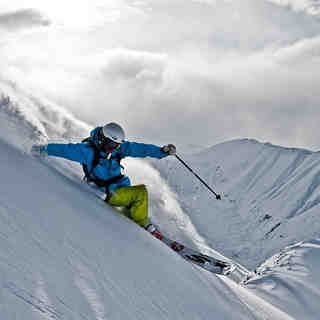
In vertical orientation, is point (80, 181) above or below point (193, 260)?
above

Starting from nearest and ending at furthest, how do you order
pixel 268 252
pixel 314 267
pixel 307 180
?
1. pixel 314 267
2. pixel 268 252
3. pixel 307 180

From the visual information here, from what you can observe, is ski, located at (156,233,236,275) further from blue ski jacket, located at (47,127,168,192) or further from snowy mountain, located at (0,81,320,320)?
blue ski jacket, located at (47,127,168,192)

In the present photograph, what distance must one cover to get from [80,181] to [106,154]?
747 millimetres

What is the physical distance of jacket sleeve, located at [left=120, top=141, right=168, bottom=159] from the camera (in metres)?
7.22

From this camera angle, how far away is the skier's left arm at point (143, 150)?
7.22 metres

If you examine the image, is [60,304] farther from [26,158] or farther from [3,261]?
[26,158]

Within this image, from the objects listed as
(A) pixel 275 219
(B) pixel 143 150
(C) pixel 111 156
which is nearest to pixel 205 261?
(B) pixel 143 150

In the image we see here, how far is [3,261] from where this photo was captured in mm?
2807

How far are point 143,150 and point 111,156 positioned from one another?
649 millimetres

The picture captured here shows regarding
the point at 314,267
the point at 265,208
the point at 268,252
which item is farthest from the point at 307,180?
the point at 314,267

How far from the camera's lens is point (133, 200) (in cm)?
700

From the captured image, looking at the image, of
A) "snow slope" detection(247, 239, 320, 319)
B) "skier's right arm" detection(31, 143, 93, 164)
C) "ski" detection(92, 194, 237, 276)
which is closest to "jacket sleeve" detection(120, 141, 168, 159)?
"skier's right arm" detection(31, 143, 93, 164)

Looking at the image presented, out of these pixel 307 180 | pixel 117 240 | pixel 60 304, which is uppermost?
pixel 307 180

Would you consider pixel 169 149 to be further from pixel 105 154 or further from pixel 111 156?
pixel 105 154
